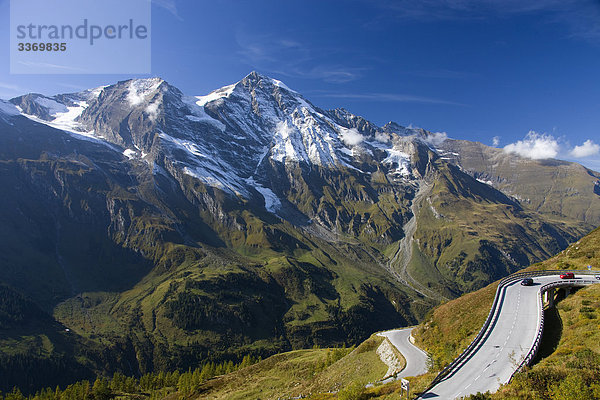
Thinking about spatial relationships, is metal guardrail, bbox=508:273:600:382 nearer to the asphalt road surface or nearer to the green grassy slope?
the asphalt road surface

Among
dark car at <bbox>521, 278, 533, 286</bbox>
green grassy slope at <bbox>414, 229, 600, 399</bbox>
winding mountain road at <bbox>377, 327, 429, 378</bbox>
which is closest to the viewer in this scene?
green grassy slope at <bbox>414, 229, 600, 399</bbox>

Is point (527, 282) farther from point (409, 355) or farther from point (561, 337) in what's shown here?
point (409, 355)

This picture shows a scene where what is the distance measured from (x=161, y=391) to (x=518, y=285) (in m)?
143

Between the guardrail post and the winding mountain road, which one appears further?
the winding mountain road

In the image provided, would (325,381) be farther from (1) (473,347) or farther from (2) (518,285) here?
(2) (518,285)

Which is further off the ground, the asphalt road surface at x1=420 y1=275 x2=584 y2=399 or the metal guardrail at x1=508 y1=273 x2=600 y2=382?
the metal guardrail at x1=508 y1=273 x2=600 y2=382

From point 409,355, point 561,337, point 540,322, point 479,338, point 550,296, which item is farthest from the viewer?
point 409,355

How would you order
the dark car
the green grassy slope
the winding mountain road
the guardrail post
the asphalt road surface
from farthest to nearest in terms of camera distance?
the dark car → the winding mountain road → the guardrail post → the asphalt road surface → the green grassy slope

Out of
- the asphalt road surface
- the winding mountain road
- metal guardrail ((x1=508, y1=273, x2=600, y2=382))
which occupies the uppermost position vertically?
metal guardrail ((x1=508, y1=273, x2=600, y2=382))

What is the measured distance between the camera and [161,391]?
136m

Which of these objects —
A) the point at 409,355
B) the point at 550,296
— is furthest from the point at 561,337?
the point at 409,355

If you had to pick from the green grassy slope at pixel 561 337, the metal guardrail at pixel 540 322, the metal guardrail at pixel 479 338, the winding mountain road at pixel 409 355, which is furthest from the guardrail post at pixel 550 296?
the winding mountain road at pixel 409 355

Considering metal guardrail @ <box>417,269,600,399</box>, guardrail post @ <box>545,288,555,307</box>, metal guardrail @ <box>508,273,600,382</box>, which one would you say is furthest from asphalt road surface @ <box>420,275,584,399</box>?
guardrail post @ <box>545,288,555,307</box>

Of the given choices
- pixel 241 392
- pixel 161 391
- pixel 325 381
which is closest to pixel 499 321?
pixel 325 381
